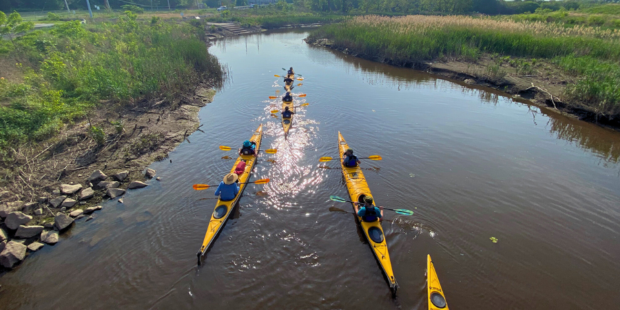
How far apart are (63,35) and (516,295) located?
28.7m

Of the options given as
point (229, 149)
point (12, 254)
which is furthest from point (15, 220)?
point (229, 149)

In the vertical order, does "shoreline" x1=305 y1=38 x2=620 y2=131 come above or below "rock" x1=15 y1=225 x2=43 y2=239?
above

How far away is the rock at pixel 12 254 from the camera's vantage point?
6.56 metres

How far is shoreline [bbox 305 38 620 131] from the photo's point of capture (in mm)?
14380

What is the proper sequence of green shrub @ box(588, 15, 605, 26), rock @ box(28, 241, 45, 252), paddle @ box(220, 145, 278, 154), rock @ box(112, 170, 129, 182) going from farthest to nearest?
1. green shrub @ box(588, 15, 605, 26)
2. paddle @ box(220, 145, 278, 154)
3. rock @ box(112, 170, 129, 182)
4. rock @ box(28, 241, 45, 252)

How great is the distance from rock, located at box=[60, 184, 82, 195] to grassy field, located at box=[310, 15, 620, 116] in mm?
21669

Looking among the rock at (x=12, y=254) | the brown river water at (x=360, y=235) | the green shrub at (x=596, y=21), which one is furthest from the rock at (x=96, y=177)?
the green shrub at (x=596, y=21)

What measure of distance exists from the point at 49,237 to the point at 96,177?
2.42 m

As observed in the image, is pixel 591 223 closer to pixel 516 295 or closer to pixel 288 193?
pixel 516 295

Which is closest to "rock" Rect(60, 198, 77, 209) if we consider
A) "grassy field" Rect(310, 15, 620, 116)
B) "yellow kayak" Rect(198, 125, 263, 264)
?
"yellow kayak" Rect(198, 125, 263, 264)

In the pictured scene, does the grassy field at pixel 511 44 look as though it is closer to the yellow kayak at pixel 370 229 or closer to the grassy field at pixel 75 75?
the yellow kayak at pixel 370 229

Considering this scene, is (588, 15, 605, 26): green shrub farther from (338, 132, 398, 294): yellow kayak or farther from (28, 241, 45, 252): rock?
(28, 241, 45, 252): rock

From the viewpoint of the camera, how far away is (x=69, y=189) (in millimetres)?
8594

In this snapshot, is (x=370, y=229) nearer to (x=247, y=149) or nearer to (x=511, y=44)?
(x=247, y=149)
